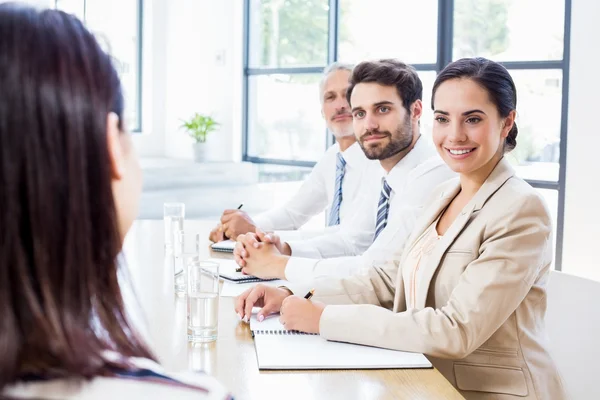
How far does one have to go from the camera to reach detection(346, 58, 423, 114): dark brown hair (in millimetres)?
2510

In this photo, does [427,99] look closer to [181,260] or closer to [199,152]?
[199,152]

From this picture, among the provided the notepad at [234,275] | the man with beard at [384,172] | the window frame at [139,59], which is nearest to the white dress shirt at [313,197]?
the man with beard at [384,172]

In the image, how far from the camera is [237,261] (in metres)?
2.13

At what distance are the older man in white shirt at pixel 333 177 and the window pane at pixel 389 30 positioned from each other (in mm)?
1634

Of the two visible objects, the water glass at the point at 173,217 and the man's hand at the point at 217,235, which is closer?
the water glass at the point at 173,217

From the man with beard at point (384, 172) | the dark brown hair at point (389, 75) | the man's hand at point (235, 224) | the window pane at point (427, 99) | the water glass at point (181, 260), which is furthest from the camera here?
the window pane at point (427, 99)

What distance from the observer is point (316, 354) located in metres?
1.36

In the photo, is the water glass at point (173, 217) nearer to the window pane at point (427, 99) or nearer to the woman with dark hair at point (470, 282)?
the woman with dark hair at point (470, 282)

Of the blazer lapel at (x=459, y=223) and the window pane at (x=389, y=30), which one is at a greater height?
the window pane at (x=389, y=30)

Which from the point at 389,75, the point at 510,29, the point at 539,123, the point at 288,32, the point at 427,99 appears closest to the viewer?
the point at 389,75

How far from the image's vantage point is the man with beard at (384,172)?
214 centimetres

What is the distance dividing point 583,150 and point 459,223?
271 cm

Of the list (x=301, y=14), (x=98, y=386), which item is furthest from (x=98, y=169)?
(x=301, y=14)

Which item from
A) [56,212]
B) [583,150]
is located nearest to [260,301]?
[56,212]
